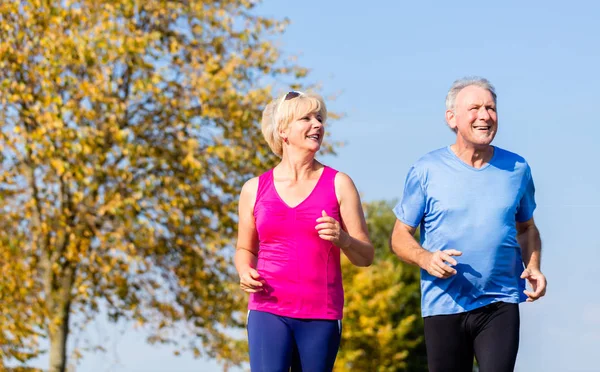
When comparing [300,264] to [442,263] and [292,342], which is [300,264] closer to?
[292,342]

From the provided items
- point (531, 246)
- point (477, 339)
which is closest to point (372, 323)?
point (531, 246)

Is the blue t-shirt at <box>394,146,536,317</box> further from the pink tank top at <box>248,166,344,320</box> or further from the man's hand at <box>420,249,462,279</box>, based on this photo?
the pink tank top at <box>248,166,344,320</box>

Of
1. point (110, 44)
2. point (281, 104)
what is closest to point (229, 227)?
point (110, 44)

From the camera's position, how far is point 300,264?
4.65 meters

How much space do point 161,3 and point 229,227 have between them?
4572 millimetres

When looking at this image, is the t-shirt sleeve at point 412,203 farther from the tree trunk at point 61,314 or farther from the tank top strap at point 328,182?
the tree trunk at point 61,314

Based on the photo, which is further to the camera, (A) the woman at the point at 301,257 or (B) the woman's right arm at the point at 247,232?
(B) the woman's right arm at the point at 247,232

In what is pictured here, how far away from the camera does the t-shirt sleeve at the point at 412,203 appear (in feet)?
16.3

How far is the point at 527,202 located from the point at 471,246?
53cm

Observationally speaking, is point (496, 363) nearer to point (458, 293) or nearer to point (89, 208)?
point (458, 293)

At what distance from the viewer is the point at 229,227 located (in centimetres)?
1662

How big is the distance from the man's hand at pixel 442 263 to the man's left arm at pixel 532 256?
20.4 inches

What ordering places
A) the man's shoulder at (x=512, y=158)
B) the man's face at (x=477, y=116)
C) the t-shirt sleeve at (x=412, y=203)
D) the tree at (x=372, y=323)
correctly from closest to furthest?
the man's face at (x=477, y=116)
the t-shirt sleeve at (x=412, y=203)
the man's shoulder at (x=512, y=158)
the tree at (x=372, y=323)

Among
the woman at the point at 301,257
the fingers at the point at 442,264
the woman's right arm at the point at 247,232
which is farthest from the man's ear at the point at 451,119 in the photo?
the woman's right arm at the point at 247,232
